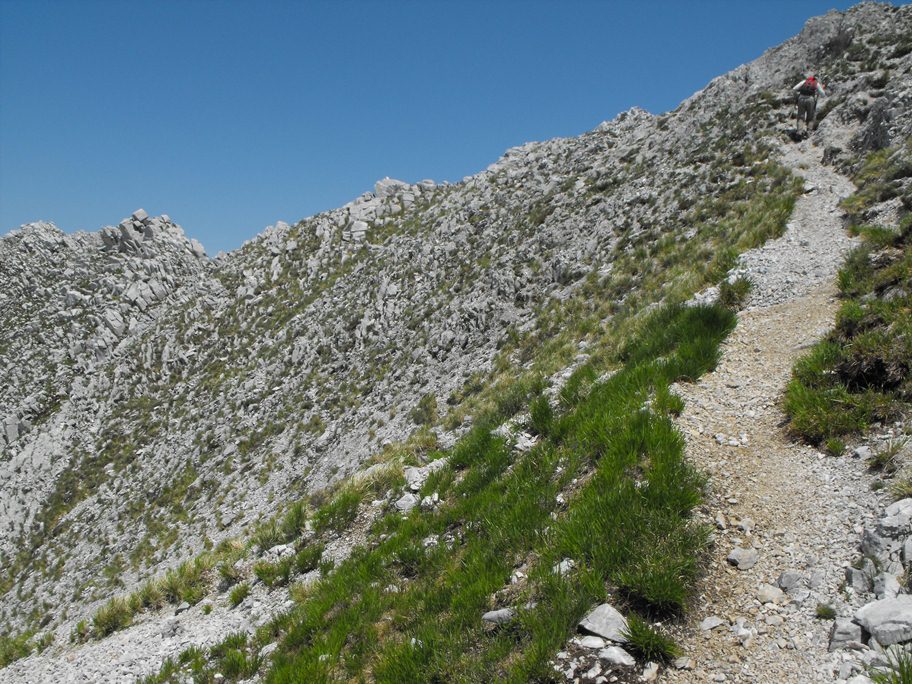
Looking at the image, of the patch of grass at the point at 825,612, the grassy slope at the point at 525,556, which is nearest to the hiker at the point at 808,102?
the grassy slope at the point at 525,556

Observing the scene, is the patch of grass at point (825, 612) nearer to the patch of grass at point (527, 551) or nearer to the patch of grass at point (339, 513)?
the patch of grass at point (527, 551)

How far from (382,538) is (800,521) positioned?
662 centimetres

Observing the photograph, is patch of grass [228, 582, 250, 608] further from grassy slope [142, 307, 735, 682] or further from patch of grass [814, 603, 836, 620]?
patch of grass [814, 603, 836, 620]

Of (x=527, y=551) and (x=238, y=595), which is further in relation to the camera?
(x=238, y=595)

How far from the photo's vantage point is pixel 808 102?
2233cm

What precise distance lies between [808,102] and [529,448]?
2401cm

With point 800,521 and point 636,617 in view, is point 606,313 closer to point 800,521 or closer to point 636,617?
point 800,521

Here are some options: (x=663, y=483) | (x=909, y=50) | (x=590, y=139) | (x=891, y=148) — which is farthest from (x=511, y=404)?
(x=590, y=139)

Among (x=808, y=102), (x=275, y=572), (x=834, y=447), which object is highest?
(x=808, y=102)

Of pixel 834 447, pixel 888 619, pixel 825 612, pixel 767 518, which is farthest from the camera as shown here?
pixel 834 447

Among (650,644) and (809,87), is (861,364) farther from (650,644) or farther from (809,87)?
(809,87)

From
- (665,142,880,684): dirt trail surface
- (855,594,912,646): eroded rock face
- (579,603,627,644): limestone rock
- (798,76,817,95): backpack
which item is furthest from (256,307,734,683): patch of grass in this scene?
(798,76,817,95): backpack

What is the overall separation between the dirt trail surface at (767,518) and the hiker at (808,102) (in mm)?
18325

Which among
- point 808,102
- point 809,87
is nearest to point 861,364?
point 808,102
